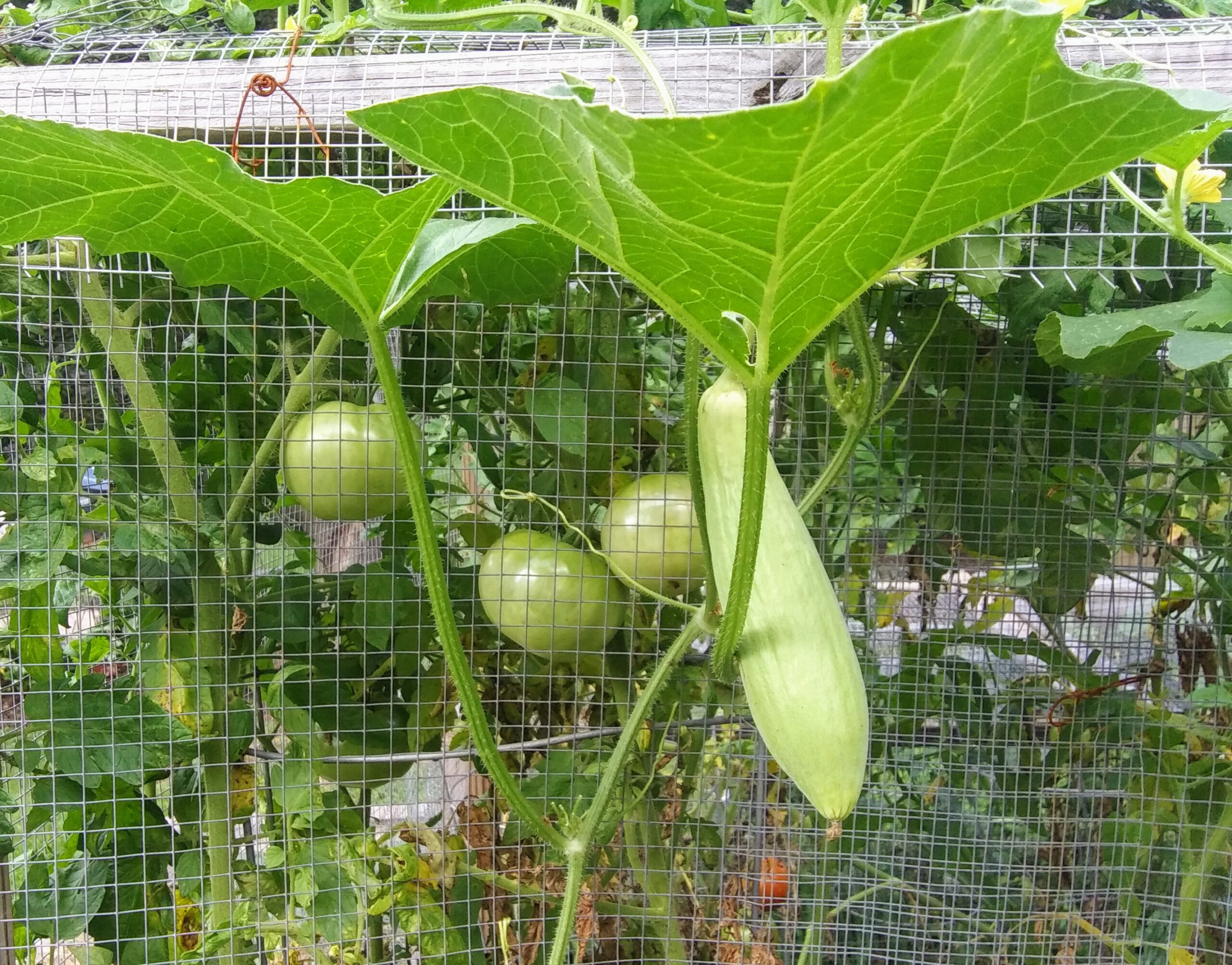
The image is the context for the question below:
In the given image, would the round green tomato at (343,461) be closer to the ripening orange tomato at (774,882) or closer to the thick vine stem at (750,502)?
the thick vine stem at (750,502)

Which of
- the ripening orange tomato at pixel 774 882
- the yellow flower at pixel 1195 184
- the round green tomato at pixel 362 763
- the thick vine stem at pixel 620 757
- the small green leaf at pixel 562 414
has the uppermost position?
the yellow flower at pixel 1195 184

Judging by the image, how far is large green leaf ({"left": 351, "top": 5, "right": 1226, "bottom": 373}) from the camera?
282mm

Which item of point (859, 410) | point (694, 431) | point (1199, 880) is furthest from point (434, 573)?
point (1199, 880)

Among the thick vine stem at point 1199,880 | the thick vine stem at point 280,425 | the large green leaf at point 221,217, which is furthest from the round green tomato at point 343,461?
the thick vine stem at point 1199,880

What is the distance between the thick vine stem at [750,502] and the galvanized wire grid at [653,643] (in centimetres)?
29

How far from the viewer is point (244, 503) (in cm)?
77

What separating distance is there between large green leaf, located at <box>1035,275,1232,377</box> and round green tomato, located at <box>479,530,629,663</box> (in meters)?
0.37

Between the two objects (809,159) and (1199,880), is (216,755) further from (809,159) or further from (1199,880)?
(1199,880)

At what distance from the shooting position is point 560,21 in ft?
1.94

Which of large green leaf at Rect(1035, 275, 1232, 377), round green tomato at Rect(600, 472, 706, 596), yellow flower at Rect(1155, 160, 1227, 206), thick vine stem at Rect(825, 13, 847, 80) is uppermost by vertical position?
thick vine stem at Rect(825, 13, 847, 80)

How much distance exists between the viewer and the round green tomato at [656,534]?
0.69 meters

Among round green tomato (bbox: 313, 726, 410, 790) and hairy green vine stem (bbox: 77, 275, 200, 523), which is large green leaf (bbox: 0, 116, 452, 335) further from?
round green tomato (bbox: 313, 726, 410, 790)

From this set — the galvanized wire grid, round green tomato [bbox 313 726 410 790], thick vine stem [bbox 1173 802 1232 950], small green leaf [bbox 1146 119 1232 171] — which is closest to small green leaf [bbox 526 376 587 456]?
the galvanized wire grid

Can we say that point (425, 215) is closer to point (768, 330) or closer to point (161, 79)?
point (768, 330)
